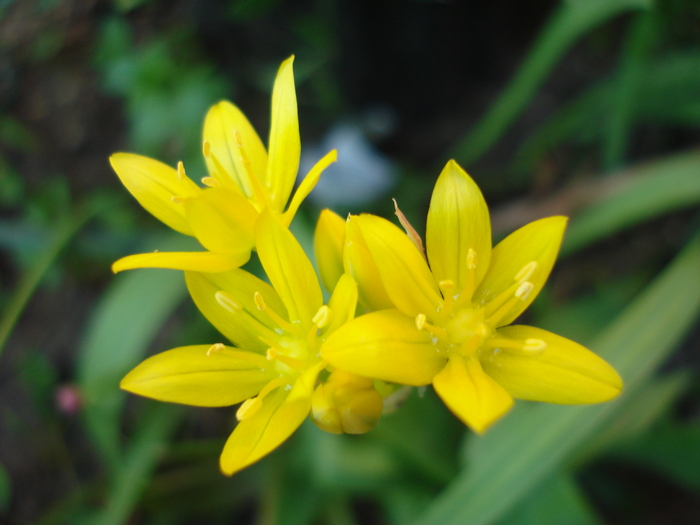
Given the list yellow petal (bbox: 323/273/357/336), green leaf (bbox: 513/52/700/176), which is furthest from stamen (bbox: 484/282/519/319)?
green leaf (bbox: 513/52/700/176)

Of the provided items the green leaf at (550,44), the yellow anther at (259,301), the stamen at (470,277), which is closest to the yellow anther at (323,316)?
the yellow anther at (259,301)

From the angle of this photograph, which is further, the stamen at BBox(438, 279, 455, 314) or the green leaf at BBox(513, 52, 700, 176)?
the green leaf at BBox(513, 52, 700, 176)

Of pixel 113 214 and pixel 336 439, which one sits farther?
pixel 113 214

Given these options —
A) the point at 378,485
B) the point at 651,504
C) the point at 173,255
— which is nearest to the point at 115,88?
the point at 173,255

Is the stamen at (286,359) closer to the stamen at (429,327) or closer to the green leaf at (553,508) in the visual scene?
the stamen at (429,327)

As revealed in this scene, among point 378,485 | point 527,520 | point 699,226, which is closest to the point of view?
point 527,520

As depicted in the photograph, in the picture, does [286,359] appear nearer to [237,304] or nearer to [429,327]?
[237,304]

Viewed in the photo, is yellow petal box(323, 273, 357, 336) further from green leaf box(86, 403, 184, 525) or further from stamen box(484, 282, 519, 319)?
green leaf box(86, 403, 184, 525)

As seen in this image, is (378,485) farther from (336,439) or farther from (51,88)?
(51,88)
